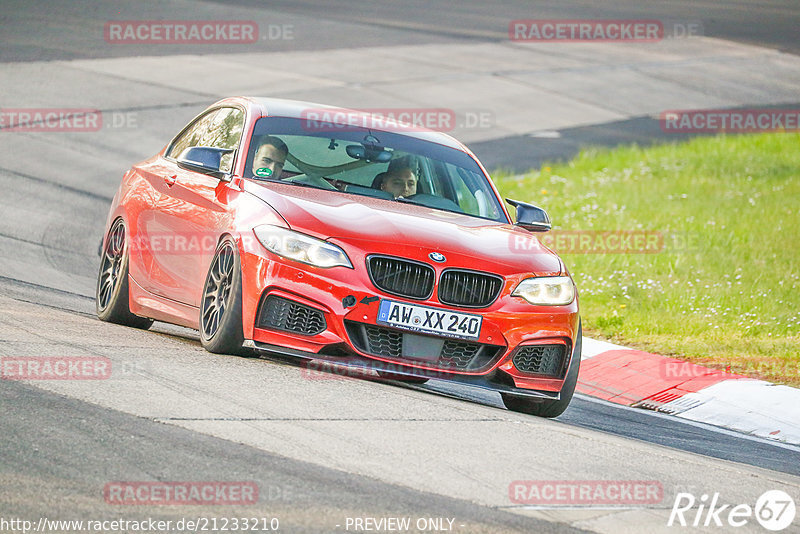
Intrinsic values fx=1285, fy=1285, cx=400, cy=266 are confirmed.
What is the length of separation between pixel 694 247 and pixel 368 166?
25.0 ft

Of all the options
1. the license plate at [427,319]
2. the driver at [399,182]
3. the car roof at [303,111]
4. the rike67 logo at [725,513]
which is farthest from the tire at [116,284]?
the rike67 logo at [725,513]

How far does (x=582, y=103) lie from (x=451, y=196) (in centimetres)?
1956

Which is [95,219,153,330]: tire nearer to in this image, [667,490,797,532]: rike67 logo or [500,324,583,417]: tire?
[500,324,583,417]: tire

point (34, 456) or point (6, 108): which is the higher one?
point (6, 108)

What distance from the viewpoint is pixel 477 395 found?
9.20 meters

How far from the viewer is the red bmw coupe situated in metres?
7.30

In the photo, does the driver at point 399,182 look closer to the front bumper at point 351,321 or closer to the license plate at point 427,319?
the front bumper at point 351,321

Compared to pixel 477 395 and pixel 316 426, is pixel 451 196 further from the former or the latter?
pixel 316 426

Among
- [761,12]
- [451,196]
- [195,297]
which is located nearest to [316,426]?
[195,297]

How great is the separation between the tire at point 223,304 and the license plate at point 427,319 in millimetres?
866

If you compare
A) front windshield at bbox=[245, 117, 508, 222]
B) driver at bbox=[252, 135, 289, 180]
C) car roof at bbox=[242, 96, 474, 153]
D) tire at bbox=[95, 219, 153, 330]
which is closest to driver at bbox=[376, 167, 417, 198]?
front windshield at bbox=[245, 117, 508, 222]

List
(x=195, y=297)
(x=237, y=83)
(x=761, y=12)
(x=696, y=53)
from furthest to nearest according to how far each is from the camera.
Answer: (x=761, y=12), (x=696, y=53), (x=237, y=83), (x=195, y=297)

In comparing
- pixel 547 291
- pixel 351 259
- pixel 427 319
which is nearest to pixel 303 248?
pixel 351 259

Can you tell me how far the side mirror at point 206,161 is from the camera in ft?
27.1
